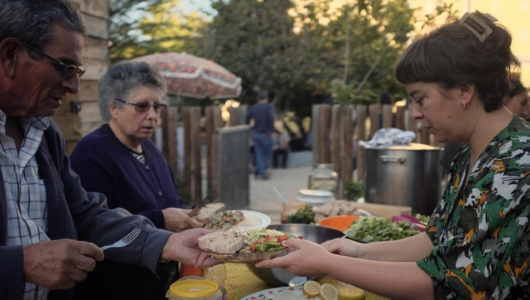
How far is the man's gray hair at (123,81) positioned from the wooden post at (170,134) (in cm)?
409

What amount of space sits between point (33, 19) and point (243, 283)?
1.57 m

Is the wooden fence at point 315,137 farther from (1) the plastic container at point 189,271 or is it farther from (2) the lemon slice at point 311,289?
(2) the lemon slice at point 311,289

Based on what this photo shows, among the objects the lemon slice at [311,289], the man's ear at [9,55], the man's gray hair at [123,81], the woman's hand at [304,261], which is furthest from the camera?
the man's gray hair at [123,81]

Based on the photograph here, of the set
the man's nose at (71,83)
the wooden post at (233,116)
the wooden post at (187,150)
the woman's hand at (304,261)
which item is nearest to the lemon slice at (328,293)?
the woman's hand at (304,261)

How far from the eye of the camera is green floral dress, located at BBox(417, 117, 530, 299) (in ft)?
5.45

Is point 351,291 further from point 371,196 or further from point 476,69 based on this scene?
point 371,196

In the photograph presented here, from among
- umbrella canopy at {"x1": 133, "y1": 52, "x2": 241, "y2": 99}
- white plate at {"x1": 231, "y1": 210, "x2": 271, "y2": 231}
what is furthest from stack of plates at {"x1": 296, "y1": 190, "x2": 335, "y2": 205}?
umbrella canopy at {"x1": 133, "y1": 52, "x2": 241, "y2": 99}

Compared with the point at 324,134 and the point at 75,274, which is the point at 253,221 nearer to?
the point at 75,274

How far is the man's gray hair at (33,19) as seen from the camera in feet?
5.84

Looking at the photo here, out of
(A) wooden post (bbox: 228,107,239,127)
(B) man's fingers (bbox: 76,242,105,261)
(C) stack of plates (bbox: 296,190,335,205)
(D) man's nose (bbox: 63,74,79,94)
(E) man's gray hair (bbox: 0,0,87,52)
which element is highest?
(E) man's gray hair (bbox: 0,0,87,52)

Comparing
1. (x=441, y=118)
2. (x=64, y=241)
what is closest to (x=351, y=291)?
(x=441, y=118)

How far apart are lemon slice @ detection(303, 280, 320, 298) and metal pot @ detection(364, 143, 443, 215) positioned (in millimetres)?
2303

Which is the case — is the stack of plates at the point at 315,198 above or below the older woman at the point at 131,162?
below

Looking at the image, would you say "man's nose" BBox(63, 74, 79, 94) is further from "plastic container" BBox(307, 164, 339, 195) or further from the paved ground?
the paved ground
